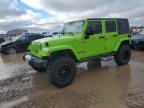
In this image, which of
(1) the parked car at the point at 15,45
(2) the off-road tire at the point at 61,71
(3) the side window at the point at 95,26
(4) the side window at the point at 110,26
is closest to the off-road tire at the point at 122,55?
(4) the side window at the point at 110,26

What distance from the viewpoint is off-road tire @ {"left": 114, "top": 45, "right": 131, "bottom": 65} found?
28.1 ft

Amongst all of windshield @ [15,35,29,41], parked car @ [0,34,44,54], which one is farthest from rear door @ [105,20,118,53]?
windshield @ [15,35,29,41]

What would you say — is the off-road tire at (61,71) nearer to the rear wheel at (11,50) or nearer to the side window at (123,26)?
the side window at (123,26)

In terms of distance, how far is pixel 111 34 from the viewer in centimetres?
805

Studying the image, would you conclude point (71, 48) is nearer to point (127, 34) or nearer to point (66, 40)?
Answer: point (66, 40)

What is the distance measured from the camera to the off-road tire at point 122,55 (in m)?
8.57

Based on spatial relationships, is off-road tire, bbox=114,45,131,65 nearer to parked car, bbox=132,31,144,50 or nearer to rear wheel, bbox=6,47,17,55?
parked car, bbox=132,31,144,50

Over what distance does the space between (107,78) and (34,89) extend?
2.40 metres

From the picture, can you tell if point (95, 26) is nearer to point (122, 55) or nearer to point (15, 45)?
point (122, 55)

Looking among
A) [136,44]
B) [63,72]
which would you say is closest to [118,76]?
[63,72]

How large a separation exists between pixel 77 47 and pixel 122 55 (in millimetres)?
→ 2623

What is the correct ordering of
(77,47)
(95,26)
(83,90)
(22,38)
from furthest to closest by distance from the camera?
(22,38), (95,26), (77,47), (83,90)

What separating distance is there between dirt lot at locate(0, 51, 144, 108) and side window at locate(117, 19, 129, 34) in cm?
143

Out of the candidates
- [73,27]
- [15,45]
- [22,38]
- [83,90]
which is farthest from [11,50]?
[83,90]
